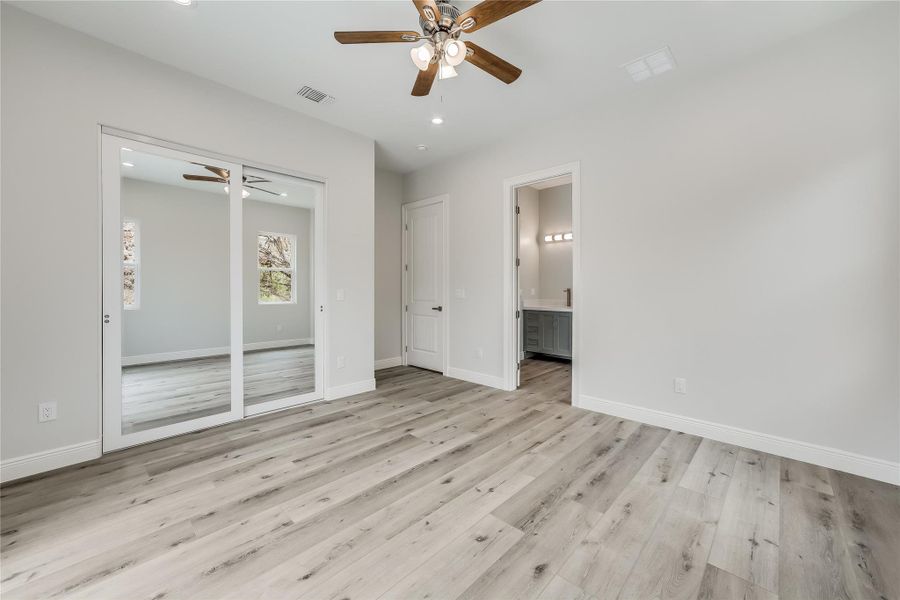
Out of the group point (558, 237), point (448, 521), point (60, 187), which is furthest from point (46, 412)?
point (558, 237)

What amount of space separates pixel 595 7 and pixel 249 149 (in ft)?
9.97

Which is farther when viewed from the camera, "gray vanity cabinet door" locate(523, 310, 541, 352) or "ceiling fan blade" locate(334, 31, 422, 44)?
"gray vanity cabinet door" locate(523, 310, 541, 352)

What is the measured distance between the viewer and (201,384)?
3221 mm

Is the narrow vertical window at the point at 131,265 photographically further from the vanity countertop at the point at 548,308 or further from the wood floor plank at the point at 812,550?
the vanity countertop at the point at 548,308

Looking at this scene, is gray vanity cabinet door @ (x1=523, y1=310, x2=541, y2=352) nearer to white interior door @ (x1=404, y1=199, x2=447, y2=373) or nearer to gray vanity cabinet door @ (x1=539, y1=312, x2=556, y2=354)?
gray vanity cabinet door @ (x1=539, y1=312, x2=556, y2=354)

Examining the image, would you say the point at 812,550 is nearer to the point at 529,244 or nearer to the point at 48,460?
the point at 48,460

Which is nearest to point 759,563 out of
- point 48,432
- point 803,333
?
point 803,333

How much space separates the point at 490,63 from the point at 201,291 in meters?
2.96

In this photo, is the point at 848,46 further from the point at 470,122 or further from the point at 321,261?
the point at 321,261

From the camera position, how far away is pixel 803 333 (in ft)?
8.43

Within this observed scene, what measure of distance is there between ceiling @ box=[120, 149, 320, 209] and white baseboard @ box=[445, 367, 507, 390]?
8.81ft

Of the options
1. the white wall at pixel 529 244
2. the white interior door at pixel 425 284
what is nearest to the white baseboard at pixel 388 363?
the white interior door at pixel 425 284

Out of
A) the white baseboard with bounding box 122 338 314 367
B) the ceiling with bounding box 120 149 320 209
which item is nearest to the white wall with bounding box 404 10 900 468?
the ceiling with bounding box 120 149 320 209

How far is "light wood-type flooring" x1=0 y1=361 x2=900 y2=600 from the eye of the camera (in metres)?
1.49
